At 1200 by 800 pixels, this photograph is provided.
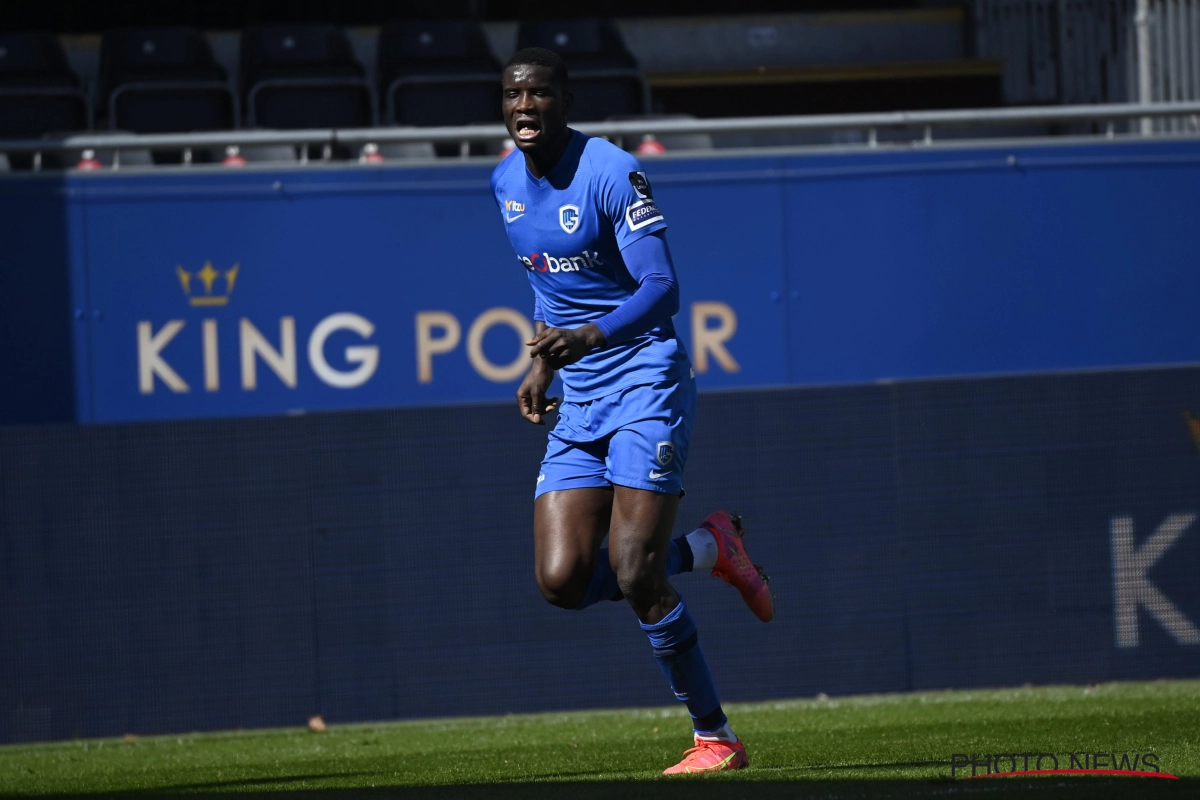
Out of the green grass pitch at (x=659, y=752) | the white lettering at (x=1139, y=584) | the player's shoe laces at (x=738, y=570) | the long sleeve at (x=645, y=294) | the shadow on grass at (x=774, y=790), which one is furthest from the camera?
the white lettering at (x=1139, y=584)

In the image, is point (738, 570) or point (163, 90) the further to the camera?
point (163, 90)

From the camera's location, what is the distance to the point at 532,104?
14.7 feet

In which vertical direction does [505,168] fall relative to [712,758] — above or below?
above

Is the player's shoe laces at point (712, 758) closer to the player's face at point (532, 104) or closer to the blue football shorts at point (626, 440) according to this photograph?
the blue football shorts at point (626, 440)

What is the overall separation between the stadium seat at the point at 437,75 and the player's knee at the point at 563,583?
19.7ft

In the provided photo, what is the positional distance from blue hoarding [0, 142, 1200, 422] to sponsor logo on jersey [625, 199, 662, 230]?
190 inches

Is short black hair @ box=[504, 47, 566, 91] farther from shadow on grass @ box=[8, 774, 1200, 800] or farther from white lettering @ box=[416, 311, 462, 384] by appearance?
white lettering @ box=[416, 311, 462, 384]

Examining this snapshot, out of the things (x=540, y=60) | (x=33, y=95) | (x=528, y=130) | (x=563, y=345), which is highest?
(x=33, y=95)

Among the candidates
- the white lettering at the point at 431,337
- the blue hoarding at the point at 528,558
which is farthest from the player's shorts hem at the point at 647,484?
the white lettering at the point at 431,337

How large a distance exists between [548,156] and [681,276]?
4.77 metres

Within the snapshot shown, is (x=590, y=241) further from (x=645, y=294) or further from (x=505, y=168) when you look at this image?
(x=505, y=168)

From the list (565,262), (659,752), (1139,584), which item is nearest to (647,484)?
(565,262)

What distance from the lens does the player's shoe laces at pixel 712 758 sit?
4504mm

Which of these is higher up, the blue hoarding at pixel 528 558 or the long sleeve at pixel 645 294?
the long sleeve at pixel 645 294
